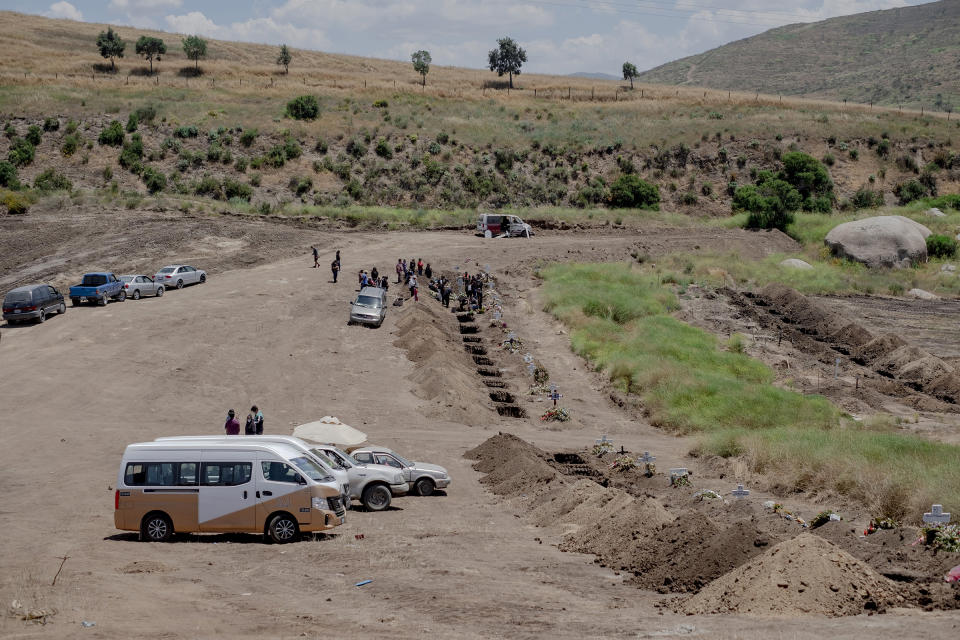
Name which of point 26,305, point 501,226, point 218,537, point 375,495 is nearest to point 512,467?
point 375,495

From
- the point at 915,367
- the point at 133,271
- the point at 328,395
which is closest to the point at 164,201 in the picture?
the point at 133,271

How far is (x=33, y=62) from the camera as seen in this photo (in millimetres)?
112125

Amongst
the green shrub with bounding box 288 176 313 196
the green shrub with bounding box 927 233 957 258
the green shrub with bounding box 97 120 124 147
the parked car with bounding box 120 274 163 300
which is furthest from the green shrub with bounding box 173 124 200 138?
the green shrub with bounding box 927 233 957 258

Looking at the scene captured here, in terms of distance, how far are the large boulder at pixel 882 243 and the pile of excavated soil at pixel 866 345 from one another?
1221 centimetres

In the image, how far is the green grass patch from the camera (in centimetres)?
2034

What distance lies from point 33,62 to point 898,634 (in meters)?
121

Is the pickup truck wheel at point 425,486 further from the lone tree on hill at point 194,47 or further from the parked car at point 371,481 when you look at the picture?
the lone tree on hill at point 194,47

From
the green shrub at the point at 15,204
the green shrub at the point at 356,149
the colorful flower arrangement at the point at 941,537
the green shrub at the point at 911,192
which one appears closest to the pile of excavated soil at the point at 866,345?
the colorful flower arrangement at the point at 941,537

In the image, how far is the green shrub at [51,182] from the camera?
2724 inches

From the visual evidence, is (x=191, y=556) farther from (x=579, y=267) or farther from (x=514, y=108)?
(x=514, y=108)

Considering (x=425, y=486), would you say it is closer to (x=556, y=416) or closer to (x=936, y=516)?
(x=556, y=416)

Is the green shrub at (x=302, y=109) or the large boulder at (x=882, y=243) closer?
the large boulder at (x=882, y=243)

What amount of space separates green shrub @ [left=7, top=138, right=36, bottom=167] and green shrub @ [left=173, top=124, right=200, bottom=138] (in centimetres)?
1227

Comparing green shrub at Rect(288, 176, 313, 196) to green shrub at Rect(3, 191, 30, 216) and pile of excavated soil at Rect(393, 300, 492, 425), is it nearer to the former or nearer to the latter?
green shrub at Rect(3, 191, 30, 216)
